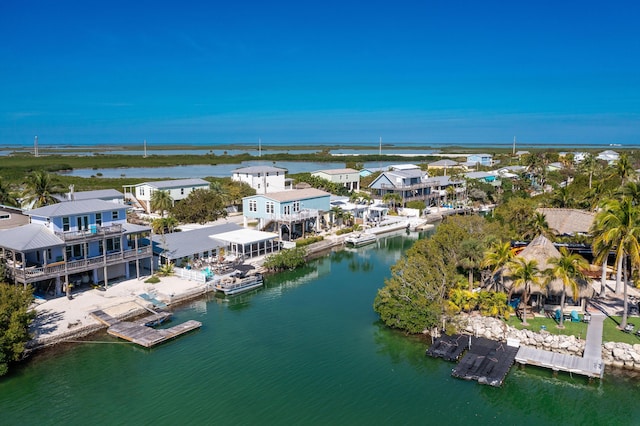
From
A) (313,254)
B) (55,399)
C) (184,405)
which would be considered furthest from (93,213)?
(313,254)

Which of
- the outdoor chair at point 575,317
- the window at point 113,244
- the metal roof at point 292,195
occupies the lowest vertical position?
the outdoor chair at point 575,317

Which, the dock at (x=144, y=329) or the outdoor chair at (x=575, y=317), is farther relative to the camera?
the outdoor chair at (x=575, y=317)

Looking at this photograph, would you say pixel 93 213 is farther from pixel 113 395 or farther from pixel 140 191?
pixel 140 191

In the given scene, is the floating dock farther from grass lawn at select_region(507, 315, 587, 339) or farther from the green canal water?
grass lawn at select_region(507, 315, 587, 339)

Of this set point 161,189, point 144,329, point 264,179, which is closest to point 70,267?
point 144,329

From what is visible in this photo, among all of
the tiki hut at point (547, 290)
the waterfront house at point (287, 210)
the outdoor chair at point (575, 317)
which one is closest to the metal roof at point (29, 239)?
the waterfront house at point (287, 210)

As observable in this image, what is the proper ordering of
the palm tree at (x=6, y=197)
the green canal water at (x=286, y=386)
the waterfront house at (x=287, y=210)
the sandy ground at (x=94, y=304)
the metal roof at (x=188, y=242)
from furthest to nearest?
the waterfront house at (x=287, y=210) → the palm tree at (x=6, y=197) → the metal roof at (x=188, y=242) → the sandy ground at (x=94, y=304) → the green canal water at (x=286, y=386)

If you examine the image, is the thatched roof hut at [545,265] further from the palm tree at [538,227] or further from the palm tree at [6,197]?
the palm tree at [6,197]

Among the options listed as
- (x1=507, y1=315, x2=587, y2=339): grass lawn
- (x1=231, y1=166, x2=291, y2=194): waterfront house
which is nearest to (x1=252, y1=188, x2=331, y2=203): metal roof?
(x1=231, y1=166, x2=291, y2=194): waterfront house
